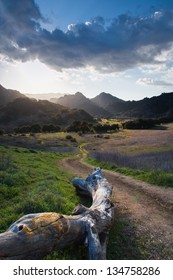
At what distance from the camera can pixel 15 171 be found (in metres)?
17.7

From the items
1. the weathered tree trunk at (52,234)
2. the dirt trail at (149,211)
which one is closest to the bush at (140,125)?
the dirt trail at (149,211)

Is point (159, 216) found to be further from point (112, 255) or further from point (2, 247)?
point (2, 247)

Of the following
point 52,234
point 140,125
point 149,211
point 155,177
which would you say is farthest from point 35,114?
point 52,234

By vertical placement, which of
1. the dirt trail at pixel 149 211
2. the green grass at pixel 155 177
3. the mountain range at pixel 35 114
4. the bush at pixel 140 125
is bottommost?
the dirt trail at pixel 149 211

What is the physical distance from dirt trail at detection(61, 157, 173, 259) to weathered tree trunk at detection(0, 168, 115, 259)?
170cm

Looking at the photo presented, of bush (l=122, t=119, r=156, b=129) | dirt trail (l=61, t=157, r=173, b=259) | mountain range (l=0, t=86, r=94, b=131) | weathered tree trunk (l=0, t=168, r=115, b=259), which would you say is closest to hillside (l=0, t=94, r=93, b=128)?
mountain range (l=0, t=86, r=94, b=131)

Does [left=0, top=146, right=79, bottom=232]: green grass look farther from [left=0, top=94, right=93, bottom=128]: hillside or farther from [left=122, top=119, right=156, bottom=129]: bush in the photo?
[left=0, top=94, right=93, bottom=128]: hillside

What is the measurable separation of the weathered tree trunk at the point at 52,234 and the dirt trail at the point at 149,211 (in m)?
1.70

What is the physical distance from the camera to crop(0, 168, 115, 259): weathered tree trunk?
602 cm

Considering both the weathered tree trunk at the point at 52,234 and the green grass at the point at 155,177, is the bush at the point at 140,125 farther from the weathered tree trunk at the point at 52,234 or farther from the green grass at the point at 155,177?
the weathered tree trunk at the point at 52,234

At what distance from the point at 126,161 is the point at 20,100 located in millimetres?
148275

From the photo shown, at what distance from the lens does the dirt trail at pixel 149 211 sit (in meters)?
8.93

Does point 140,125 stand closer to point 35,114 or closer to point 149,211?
point 35,114

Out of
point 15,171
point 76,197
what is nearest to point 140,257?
point 76,197
